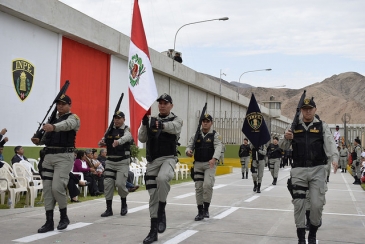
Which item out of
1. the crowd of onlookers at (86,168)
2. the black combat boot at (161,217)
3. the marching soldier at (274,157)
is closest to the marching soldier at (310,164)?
the black combat boot at (161,217)

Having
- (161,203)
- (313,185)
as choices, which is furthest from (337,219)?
(161,203)

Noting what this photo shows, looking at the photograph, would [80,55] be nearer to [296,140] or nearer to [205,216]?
[205,216]

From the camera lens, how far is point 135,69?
8031 mm

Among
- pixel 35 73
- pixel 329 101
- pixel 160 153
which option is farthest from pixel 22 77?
pixel 329 101

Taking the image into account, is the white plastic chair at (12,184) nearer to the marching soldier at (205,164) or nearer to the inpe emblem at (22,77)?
the marching soldier at (205,164)

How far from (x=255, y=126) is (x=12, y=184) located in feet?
22.3

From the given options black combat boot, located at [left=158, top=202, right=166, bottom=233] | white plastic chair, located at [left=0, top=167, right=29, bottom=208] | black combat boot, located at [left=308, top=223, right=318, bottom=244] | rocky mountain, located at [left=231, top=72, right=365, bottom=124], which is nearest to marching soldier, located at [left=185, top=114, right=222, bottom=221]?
black combat boot, located at [left=158, top=202, right=166, bottom=233]

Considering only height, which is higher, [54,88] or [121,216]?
[54,88]

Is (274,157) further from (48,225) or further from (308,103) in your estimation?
(48,225)

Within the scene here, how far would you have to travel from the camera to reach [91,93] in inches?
845

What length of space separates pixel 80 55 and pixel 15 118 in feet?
17.0

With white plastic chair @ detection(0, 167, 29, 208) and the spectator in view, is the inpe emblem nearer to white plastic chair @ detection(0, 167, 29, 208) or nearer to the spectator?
white plastic chair @ detection(0, 167, 29, 208)

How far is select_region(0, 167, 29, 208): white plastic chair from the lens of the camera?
10.6m

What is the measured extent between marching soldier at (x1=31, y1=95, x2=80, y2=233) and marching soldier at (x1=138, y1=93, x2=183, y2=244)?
1.41 meters
